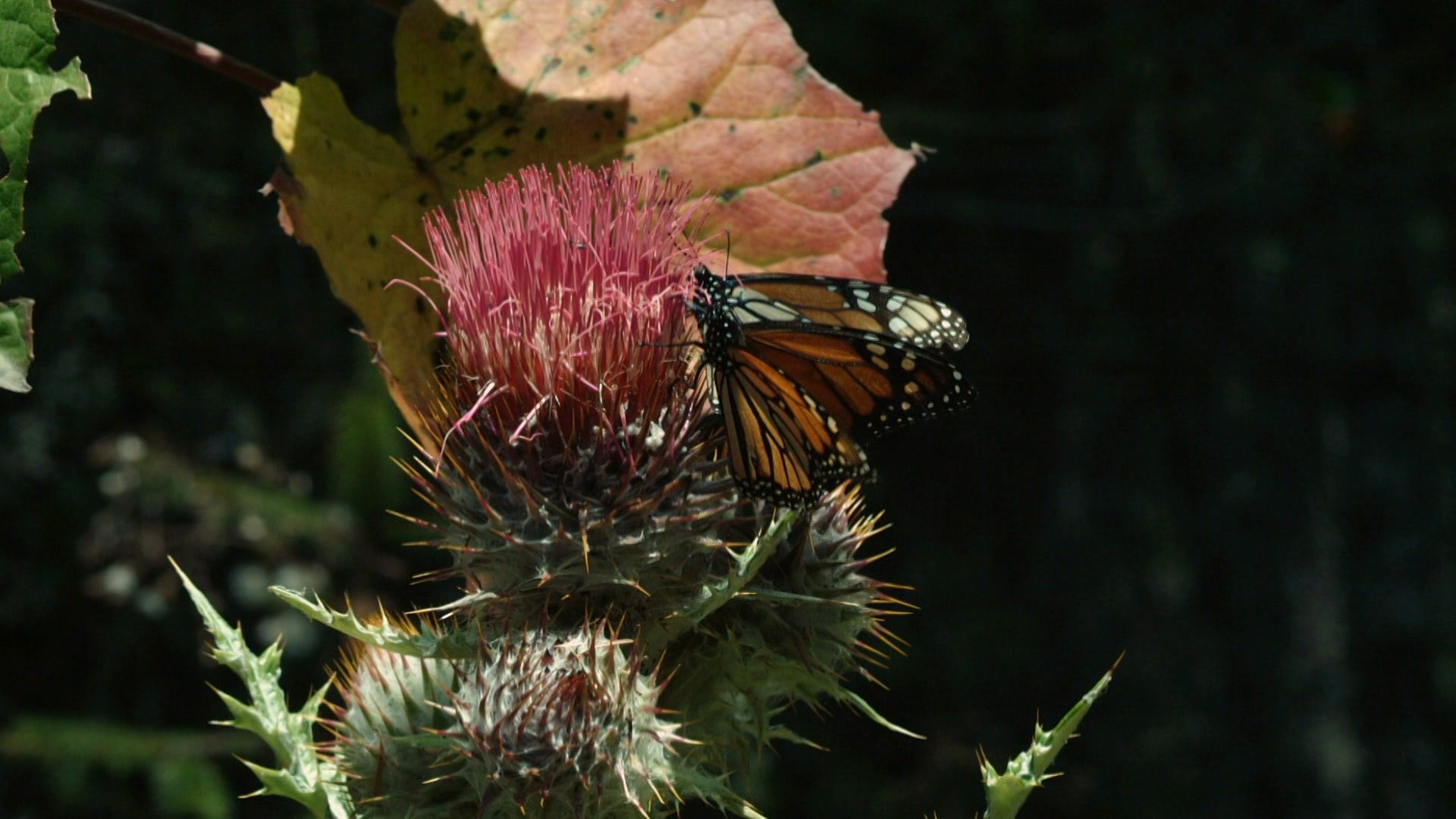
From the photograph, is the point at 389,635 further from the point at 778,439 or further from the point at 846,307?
the point at 846,307

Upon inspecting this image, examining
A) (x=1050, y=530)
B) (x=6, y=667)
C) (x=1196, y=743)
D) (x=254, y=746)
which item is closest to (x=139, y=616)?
(x=6, y=667)

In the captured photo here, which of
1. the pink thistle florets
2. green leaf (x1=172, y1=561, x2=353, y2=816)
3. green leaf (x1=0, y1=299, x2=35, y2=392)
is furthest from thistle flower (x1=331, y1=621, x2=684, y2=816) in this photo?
green leaf (x1=0, y1=299, x2=35, y2=392)

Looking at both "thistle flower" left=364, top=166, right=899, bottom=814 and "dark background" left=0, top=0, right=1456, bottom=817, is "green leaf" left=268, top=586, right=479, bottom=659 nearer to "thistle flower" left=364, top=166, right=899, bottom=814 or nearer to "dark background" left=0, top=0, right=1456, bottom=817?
"thistle flower" left=364, top=166, right=899, bottom=814

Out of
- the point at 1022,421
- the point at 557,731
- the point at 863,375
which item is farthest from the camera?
the point at 1022,421

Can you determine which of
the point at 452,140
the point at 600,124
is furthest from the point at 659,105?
the point at 452,140

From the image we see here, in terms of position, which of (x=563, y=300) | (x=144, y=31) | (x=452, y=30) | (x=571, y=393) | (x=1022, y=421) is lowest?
(x=1022, y=421)

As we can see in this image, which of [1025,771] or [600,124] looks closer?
[1025,771]

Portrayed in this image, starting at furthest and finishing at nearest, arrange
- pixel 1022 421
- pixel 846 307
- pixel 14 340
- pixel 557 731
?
pixel 1022 421 → pixel 846 307 → pixel 557 731 → pixel 14 340

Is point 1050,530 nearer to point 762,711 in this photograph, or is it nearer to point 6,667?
point 6,667
